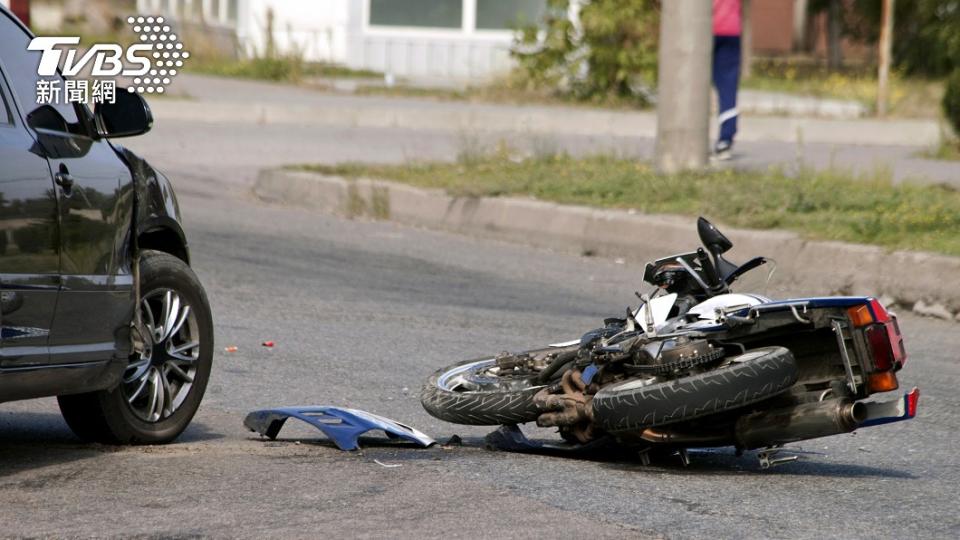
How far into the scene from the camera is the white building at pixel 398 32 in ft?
91.1

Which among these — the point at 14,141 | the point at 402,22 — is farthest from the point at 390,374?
the point at 402,22

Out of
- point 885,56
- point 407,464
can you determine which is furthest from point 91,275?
point 885,56

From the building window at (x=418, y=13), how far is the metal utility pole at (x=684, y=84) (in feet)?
50.5

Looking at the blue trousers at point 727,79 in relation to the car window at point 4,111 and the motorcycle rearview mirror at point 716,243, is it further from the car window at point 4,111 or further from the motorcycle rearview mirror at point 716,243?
the car window at point 4,111

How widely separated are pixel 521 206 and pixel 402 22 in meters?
16.3

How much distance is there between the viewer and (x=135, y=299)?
5.56 metres

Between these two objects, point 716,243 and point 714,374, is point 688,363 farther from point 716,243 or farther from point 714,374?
point 716,243

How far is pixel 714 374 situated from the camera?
509 cm

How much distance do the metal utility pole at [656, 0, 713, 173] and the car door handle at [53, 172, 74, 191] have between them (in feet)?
27.8

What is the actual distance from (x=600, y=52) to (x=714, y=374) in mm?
17934

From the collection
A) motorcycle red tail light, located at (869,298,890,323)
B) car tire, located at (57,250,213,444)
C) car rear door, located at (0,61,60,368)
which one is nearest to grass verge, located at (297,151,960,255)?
motorcycle red tail light, located at (869,298,890,323)

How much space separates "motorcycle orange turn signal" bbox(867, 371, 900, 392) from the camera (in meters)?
5.12

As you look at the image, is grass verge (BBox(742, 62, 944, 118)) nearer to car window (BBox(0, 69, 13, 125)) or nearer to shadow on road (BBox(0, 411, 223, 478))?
shadow on road (BBox(0, 411, 223, 478))

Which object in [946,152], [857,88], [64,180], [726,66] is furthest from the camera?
[857,88]
